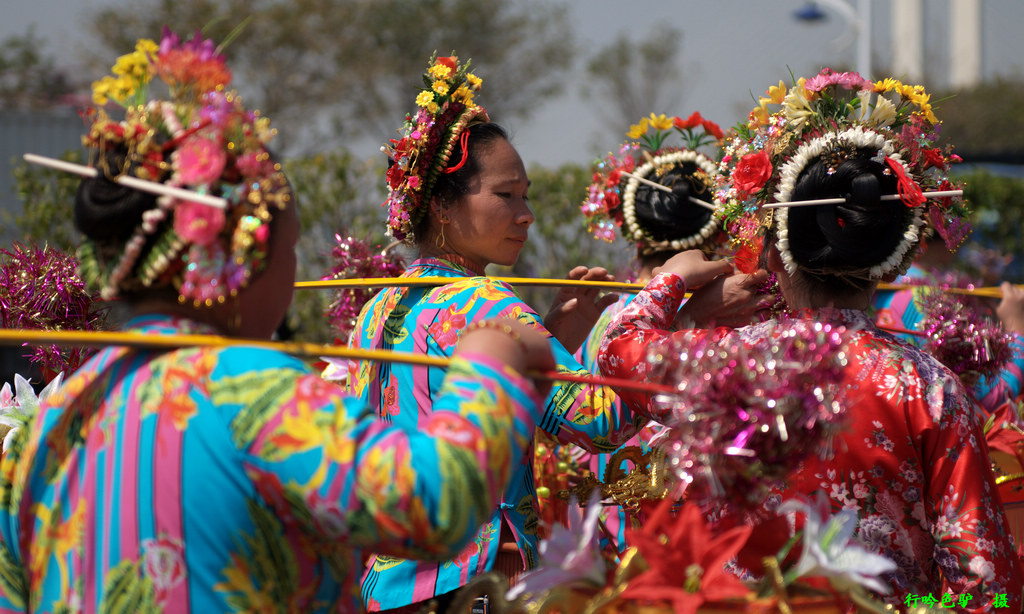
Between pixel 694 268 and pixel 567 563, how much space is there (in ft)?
3.94

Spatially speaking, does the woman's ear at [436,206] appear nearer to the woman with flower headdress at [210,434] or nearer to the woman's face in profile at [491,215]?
the woman's face in profile at [491,215]

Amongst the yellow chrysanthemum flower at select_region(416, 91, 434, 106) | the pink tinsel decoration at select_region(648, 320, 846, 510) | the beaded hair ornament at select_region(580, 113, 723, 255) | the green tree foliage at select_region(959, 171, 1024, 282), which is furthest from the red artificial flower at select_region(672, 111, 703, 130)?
the green tree foliage at select_region(959, 171, 1024, 282)

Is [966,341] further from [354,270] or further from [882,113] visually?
[354,270]

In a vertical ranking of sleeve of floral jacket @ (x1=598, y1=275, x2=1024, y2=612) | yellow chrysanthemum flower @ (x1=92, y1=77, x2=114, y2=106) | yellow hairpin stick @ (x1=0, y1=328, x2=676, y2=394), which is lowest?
sleeve of floral jacket @ (x1=598, y1=275, x2=1024, y2=612)

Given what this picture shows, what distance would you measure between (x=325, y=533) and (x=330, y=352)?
11.1 inches

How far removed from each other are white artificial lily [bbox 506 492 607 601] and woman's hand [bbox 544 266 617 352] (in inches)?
64.5

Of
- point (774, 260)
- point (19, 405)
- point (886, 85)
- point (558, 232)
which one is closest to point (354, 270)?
point (19, 405)

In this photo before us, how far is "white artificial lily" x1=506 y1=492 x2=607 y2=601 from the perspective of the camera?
1494 mm

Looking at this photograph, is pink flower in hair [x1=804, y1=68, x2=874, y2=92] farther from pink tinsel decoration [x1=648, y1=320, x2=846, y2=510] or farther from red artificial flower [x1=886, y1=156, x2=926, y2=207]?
pink tinsel decoration [x1=648, y1=320, x2=846, y2=510]

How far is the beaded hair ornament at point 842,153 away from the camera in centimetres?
225

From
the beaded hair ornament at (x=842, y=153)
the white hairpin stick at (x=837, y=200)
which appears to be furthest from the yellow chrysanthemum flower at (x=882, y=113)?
the white hairpin stick at (x=837, y=200)

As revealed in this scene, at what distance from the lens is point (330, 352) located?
4.92ft

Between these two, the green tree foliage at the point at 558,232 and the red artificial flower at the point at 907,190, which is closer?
the red artificial flower at the point at 907,190

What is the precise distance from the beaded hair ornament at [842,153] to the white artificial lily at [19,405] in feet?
6.30
